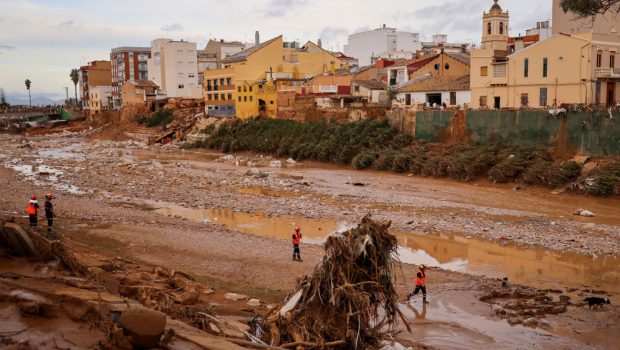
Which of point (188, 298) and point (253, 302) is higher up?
point (188, 298)

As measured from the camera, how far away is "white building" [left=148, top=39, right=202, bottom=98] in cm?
8481

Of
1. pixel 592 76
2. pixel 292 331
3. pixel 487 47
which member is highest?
pixel 487 47

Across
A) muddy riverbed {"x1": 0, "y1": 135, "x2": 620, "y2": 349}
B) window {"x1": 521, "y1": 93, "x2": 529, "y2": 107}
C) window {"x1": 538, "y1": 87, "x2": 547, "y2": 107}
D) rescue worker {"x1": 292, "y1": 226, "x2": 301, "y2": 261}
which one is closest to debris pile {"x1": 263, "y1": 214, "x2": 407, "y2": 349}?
muddy riverbed {"x1": 0, "y1": 135, "x2": 620, "y2": 349}

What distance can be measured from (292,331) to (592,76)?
32316 mm

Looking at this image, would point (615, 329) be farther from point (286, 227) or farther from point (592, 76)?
point (592, 76)

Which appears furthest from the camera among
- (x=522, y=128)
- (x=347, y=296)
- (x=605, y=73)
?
(x=522, y=128)

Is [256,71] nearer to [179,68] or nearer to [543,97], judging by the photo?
[179,68]

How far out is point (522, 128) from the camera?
3744 centimetres

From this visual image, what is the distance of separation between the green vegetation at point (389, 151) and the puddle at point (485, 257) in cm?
1175

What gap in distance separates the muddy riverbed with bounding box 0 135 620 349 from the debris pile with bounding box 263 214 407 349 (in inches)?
151

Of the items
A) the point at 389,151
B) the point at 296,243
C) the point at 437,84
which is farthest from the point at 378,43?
the point at 296,243

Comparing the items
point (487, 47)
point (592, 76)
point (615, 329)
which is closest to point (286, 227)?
point (615, 329)

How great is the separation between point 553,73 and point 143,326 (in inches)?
1381

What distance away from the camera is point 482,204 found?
30.3 m
